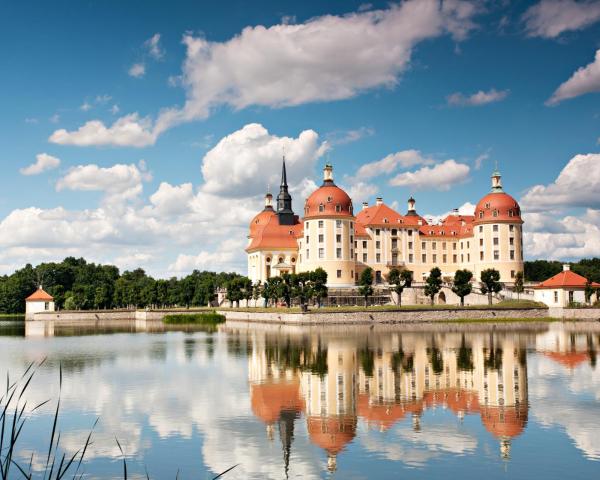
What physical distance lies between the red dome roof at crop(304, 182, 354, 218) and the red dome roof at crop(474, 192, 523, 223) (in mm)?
15554

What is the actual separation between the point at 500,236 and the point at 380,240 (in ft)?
45.4

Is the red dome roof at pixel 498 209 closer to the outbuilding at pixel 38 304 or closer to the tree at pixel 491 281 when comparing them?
the tree at pixel 491 281

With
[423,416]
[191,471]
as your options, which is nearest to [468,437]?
[423,416]

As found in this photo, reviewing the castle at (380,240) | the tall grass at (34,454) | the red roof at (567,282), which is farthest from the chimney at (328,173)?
the tall grass at (34,454)

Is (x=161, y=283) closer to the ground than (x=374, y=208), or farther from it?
closer to the ground

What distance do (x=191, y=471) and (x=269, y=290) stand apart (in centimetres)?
5965

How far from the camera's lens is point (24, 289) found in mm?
118625

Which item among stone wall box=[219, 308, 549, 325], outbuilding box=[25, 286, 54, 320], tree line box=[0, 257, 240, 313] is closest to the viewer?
stone wall box=[219, 308, 549, 325]

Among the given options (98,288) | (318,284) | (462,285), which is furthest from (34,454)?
(98,288)

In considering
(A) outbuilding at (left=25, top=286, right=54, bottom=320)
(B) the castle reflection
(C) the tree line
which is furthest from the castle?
(B) the castle reflection

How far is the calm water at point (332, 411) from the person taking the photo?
46.7 feet

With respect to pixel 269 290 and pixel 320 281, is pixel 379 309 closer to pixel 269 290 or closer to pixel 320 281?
pixel 320 281

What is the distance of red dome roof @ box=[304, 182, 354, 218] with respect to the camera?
7888 centimetres

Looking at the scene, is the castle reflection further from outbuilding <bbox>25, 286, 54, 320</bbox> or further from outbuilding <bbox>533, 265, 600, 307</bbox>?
outbuilding <bbox>25, 286, 54, 320</bbox>
